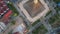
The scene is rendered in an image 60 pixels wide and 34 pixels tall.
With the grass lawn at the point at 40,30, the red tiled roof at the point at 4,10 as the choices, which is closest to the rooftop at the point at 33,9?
the grass lawn at the point at 40,30

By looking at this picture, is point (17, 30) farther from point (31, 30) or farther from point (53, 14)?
point (53, 14)

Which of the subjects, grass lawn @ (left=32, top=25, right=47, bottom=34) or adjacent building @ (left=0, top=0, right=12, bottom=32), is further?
adjacent building @ (left=0, top=0, right=12, bottom=32)

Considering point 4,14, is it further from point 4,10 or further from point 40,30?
point 40,30

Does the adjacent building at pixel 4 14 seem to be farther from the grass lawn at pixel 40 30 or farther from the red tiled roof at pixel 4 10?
the grass lawn at pixel 40 30

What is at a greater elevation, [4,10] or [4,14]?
[4,10]

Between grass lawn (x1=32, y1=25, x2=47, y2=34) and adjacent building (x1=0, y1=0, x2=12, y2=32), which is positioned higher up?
adjacent building (x1=0, y1=0, x2=12, y2=32)

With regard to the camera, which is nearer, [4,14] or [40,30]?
[40,30]

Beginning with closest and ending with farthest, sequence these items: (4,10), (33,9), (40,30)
Answer: (40,30) < (4,10) < (33,9)

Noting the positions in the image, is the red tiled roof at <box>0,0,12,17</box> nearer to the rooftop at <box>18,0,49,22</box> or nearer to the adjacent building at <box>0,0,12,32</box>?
the adjacent building at <box>0,0,12,32</box>

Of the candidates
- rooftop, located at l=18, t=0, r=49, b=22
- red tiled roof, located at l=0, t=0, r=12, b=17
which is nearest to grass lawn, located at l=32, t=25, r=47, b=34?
rooftop, located at l=18, t=0, r=49, b=22

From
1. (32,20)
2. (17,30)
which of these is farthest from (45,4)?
(17,30)

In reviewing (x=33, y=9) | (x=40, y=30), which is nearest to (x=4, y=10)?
(x=33, y=9)
